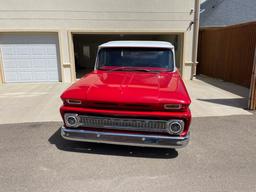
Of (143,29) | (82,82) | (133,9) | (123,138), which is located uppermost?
(133,9)

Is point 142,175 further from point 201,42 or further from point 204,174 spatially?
point 201,42

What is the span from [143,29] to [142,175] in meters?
8.53

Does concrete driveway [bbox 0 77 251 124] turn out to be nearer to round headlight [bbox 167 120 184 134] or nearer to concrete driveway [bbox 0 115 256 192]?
concrete driveway [bbox 0 115 256 192]

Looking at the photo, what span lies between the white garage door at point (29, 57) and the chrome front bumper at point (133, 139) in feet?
26.2

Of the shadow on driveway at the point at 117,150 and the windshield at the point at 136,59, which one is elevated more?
the windshield at the point at 136,59

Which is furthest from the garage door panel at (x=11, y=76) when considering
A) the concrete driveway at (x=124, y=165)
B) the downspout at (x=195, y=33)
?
the downspout at (x=195, y=33)

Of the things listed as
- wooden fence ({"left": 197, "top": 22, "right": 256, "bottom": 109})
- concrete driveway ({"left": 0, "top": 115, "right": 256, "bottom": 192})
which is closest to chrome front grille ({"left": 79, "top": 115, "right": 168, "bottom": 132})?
concrete driveway ({"left": 0, "top": 115, "right": 256, "bottom": 192})

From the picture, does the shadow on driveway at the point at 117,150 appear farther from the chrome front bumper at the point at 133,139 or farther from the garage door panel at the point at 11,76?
the garage door panel at the point at 11,76

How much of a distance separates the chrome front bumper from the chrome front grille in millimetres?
108

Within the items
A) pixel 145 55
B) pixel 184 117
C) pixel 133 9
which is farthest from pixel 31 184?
pixel 133 9

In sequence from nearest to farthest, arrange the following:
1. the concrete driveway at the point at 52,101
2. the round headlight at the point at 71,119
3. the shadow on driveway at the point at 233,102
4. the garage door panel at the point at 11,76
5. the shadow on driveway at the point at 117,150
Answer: the round headlight at the point at 71,119, the shadow on driveway at the point at 117,150, the concrete driveway at the point at 52,101, the shadow on driveway at the point at 233,102, the garage door panel at the point at 11,76

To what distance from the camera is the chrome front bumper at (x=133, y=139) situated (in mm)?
3062

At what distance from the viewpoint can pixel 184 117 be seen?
3.00 meters

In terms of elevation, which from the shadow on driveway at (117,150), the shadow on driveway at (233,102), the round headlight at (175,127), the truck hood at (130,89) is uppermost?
the truck hood at (130,89)
